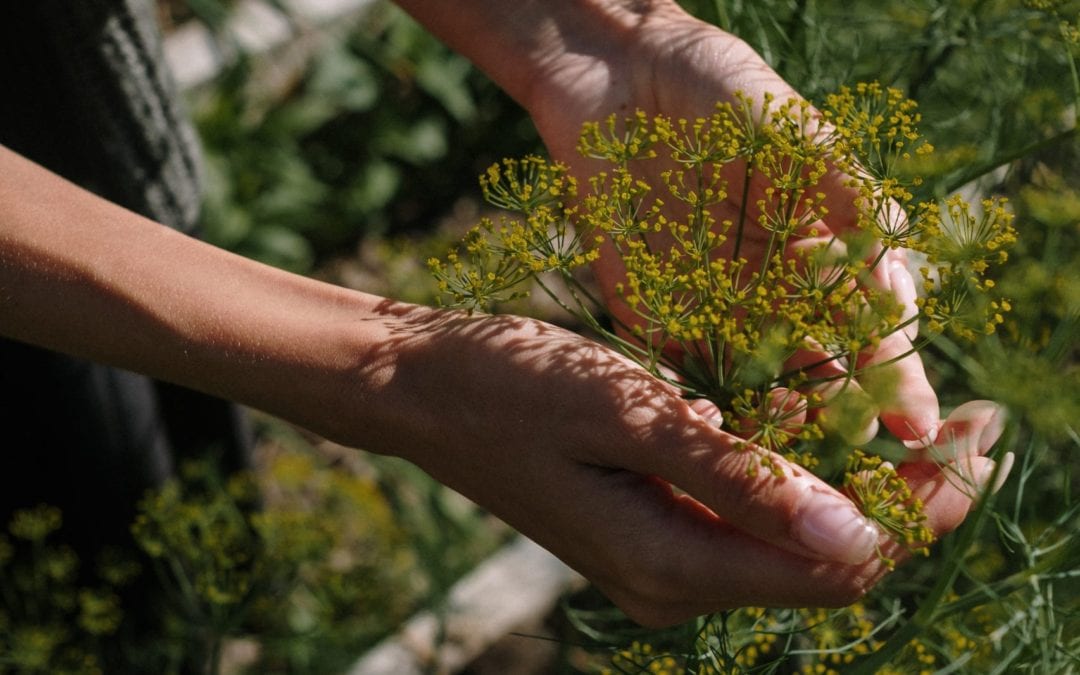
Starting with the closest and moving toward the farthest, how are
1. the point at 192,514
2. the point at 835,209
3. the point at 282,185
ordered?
the point at 835,209 → the point at 192,514 → the point at 282,185

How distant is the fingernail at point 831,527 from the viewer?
3.68ft

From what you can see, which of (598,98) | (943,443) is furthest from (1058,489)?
(598,98)

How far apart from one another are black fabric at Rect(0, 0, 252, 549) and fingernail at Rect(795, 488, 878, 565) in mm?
1378

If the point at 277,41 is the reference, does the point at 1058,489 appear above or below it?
below

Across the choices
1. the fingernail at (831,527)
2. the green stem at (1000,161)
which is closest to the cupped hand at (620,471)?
the fingernail at (831,527)

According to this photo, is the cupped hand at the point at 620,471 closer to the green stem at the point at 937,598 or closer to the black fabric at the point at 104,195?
the green stem at the point at 937,598

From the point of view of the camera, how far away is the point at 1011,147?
191 centimetres

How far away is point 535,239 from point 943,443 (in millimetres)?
571

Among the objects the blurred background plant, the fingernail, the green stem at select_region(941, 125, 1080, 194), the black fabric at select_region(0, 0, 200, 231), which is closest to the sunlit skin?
the fingernail

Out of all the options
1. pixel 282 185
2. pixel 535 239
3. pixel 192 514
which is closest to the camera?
pixel 535 239

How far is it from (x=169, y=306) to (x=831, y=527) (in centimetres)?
86

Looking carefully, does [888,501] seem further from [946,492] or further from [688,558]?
[688,558]

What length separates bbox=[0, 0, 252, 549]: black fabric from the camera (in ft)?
5.71

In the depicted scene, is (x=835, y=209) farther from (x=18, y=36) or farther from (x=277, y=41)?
(x=277, y=41)
